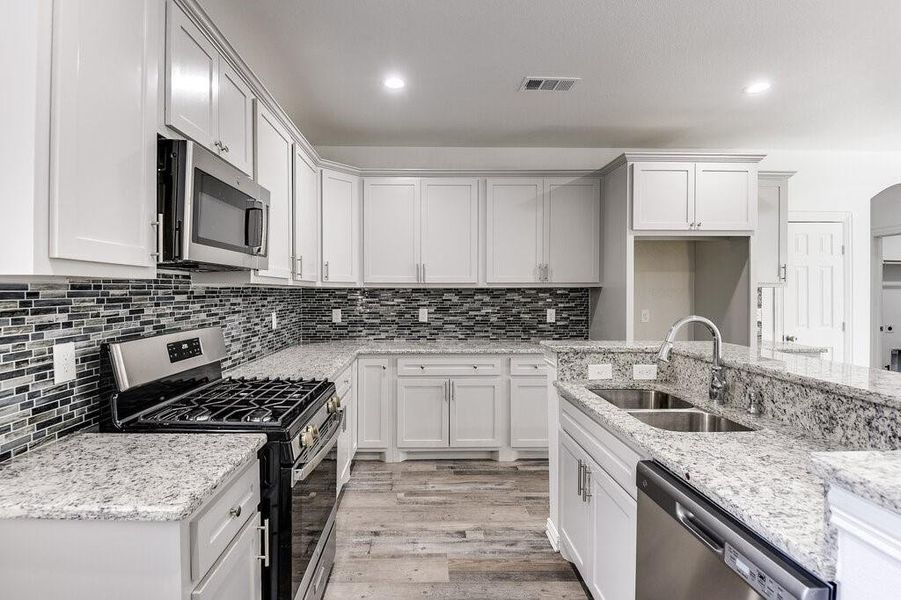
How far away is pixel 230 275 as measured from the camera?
2.13 metres

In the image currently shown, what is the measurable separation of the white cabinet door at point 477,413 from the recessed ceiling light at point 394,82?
209cm

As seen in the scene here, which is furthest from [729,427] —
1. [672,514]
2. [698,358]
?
[672,514]

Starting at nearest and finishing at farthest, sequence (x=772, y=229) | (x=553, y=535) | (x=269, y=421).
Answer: (x=269, y=421) < (x=553, y=535) < (x=772, y=229)

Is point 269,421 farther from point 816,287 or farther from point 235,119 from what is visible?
point 816,287

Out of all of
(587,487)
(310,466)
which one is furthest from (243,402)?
(587,487)

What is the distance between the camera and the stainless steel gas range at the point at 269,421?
1486 millimetres

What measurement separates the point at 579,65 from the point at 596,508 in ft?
7.55

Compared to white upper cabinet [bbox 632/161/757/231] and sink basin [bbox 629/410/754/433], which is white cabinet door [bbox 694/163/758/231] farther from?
sink basin [bbox 629/410/754/433]

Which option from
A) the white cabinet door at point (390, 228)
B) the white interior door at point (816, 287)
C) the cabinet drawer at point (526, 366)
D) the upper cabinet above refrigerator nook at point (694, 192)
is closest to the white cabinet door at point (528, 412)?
the cabinet drawer at point (526, 366)

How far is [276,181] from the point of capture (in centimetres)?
256

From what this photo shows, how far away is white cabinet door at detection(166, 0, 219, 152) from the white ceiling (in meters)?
0.55

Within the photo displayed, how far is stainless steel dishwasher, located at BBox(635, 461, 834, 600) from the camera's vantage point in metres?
0.85

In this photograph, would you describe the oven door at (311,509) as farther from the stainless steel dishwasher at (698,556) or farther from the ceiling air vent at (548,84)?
the ceiling air vent at (548,84)

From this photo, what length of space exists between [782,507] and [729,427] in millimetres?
782
